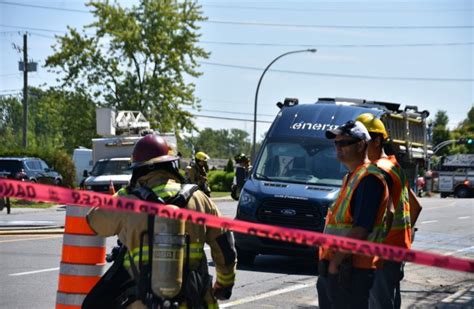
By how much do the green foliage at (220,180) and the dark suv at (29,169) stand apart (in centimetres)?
1386

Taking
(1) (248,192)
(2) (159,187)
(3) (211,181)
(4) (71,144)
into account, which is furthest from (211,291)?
(4) (71,144)

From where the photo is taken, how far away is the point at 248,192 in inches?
516

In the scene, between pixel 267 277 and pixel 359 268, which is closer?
pixel 359 268

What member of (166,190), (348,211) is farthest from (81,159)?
(166,190)

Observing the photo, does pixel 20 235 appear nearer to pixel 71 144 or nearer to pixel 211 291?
pixel 211 291

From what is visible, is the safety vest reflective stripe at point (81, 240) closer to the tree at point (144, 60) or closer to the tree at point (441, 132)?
the tree at point (144, 60)

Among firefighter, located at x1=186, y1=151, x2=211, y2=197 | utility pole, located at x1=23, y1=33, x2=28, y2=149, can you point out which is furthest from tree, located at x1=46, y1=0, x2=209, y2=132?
firefighter, located at x1=186, y1=151, x2=211, y2=197

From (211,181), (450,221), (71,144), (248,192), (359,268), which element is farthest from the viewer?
(71,144)

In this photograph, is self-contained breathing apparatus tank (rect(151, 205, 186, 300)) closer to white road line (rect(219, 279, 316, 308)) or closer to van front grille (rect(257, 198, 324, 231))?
white road line (rect(219, 279, 316, 308))

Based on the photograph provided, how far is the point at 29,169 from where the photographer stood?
33.1 m

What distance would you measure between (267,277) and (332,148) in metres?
2.47

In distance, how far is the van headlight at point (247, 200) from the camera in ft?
42.5

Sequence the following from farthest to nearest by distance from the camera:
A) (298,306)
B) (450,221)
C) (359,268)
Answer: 1. (450,221)
2. (298,306)
3. (359,268)

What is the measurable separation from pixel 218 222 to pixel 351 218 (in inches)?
65.9
